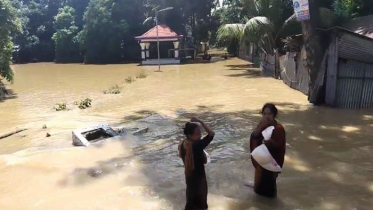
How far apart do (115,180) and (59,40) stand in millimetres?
43526

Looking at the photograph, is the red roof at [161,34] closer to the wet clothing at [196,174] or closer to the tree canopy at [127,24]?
the tree canopy at [127,24]

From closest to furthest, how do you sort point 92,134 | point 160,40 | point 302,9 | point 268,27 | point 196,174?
point 196,174 → point 92,134 → point 302,9 → point 268,27 → point 160,40

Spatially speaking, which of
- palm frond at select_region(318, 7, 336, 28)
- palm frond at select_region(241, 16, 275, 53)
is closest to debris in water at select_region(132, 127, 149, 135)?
palm frond at select_region(318, 7, 336, 28)

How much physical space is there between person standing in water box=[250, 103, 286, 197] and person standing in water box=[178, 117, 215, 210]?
67 centimetres

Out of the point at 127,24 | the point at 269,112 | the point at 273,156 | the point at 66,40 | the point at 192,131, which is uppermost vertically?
the point at 127,24

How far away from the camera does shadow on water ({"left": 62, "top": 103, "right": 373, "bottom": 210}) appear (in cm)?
469

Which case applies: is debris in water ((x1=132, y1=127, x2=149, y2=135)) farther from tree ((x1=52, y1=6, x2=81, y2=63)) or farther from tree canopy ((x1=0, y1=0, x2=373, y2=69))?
tree ((x1=52, y1=6, x2=81, y2=63))

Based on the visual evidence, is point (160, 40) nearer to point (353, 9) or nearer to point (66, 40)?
point (66, 40)

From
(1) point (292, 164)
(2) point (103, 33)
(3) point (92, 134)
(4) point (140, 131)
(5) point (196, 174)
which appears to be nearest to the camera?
(5) point (196, 174)

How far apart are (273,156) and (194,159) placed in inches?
38.3

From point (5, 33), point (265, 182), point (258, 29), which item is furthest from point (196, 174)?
point (258, 29)

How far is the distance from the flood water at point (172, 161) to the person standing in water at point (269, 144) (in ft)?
0.52

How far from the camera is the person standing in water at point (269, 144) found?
409 centimetres

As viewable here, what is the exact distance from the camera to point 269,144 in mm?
4090
